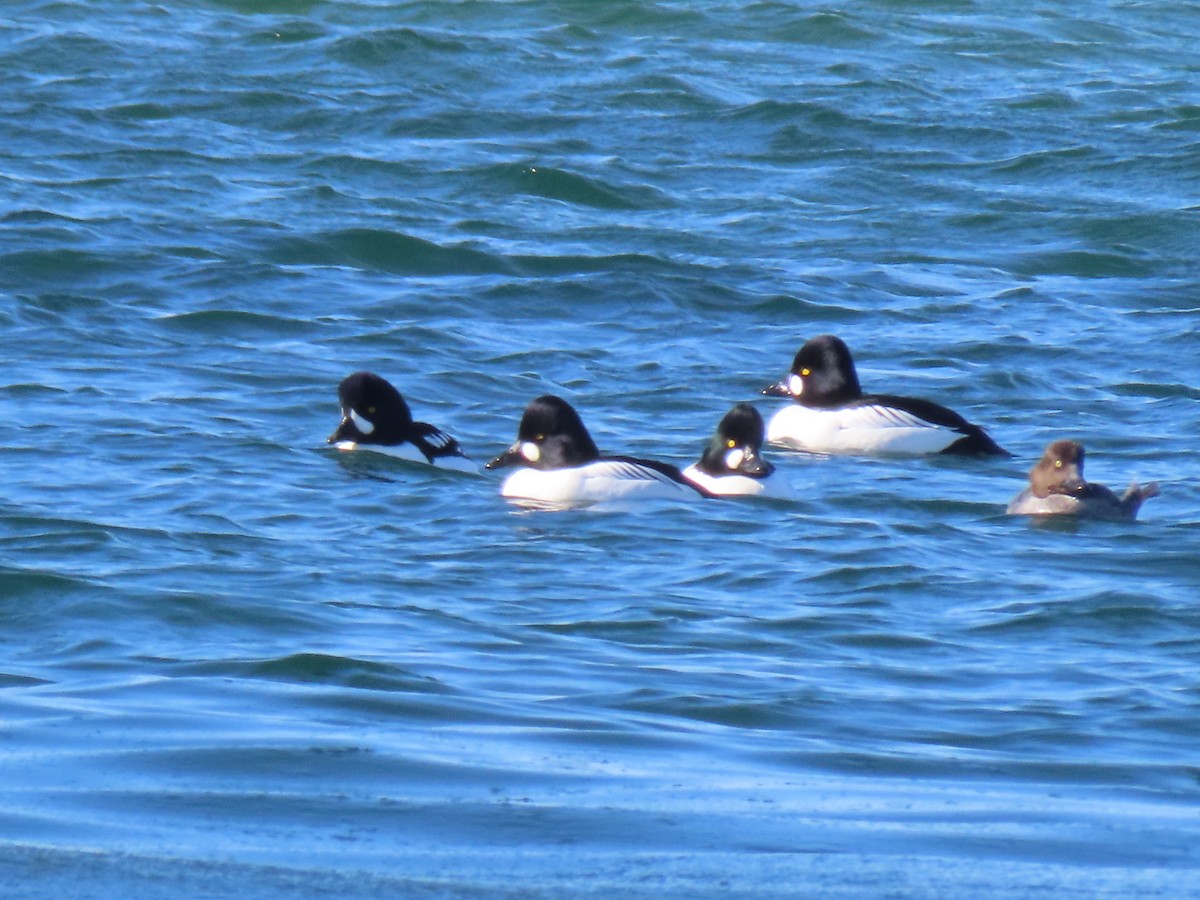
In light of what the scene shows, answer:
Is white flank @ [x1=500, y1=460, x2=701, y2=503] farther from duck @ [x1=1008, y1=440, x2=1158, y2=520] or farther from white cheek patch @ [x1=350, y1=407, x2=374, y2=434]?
duck @ [x1=1008, y1=440, x2=1158, y2=520]

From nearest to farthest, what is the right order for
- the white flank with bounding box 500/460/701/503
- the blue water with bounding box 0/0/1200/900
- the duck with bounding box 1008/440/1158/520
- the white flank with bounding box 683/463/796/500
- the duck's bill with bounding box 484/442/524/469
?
the blue water with bounding box 0/0/1200/900 < the duck with bounding box 1008/440/1158/520 < the white flank with bounding box 500/460/701/503 < the white flank with bounding box 683/463/796/500 < the duck's bill with bounding box 484/442/524/469

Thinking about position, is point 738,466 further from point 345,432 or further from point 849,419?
point 849,419

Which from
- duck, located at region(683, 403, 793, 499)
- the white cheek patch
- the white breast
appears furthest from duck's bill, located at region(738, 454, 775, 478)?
the white cheek patch

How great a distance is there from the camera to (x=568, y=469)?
11.8m

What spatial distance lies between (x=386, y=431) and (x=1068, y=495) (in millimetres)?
3688

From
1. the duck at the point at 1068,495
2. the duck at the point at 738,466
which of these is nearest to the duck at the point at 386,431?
the duck at the point at 738,466

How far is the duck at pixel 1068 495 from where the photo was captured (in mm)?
10898

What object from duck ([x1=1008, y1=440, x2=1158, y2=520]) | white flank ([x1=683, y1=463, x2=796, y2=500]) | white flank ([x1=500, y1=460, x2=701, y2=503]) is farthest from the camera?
white flank ([x1=683, y1=463, x2=796, y2=500])

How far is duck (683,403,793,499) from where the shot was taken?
38.0ft

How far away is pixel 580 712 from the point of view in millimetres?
6820

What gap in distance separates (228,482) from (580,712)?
16.0ft

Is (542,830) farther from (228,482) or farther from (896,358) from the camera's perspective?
(896,358)

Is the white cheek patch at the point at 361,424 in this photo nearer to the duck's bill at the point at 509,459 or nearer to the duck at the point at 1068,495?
the duck's bill at the point at 509,459

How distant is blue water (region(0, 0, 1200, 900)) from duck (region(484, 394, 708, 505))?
0.59 feet
